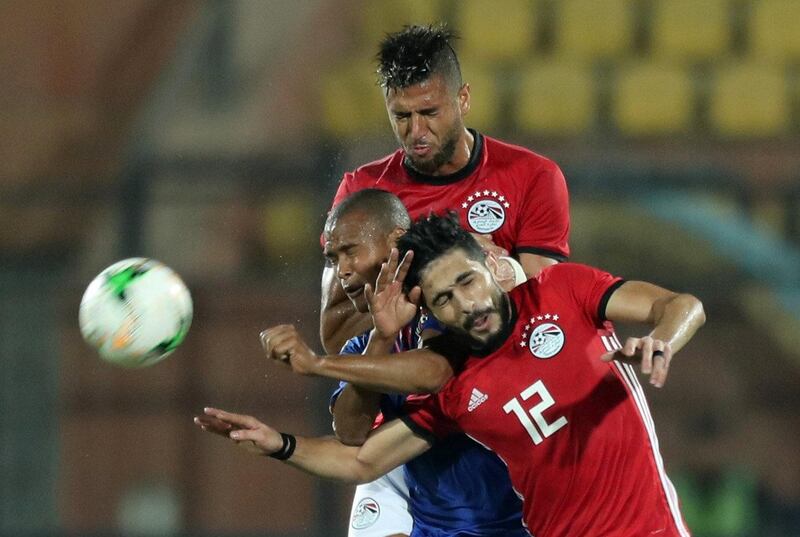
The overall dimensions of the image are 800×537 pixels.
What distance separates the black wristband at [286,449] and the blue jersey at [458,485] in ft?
0.60

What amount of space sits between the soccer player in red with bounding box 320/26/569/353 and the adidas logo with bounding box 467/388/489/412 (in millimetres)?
376

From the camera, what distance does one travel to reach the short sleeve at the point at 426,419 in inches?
135

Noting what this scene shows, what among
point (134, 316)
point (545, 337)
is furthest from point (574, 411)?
point (134, 316)

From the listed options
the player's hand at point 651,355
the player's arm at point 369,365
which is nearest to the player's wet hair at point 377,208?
the player's arm at point 369,365

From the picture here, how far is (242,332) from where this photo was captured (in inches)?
253

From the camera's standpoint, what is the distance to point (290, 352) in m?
3.02

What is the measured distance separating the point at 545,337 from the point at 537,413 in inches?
6.8

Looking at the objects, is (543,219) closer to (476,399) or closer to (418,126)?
(418,126)

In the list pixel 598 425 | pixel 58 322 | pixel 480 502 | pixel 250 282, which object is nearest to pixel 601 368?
pixel 598 425

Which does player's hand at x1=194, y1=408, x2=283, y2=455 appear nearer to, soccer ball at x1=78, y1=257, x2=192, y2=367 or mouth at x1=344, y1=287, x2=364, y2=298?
soccer ball at x1=78, y1=257, x2=192, y2=367

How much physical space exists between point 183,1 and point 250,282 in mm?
1904

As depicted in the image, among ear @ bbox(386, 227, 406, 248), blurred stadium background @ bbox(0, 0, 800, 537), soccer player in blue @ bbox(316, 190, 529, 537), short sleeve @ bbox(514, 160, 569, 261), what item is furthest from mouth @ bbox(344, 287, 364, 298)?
blurred stadium background @ bbox(0, 0, 800, 537)

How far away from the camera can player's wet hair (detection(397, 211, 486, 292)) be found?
10.3ft

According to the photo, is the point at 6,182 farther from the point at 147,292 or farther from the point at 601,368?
the point at 601,368
